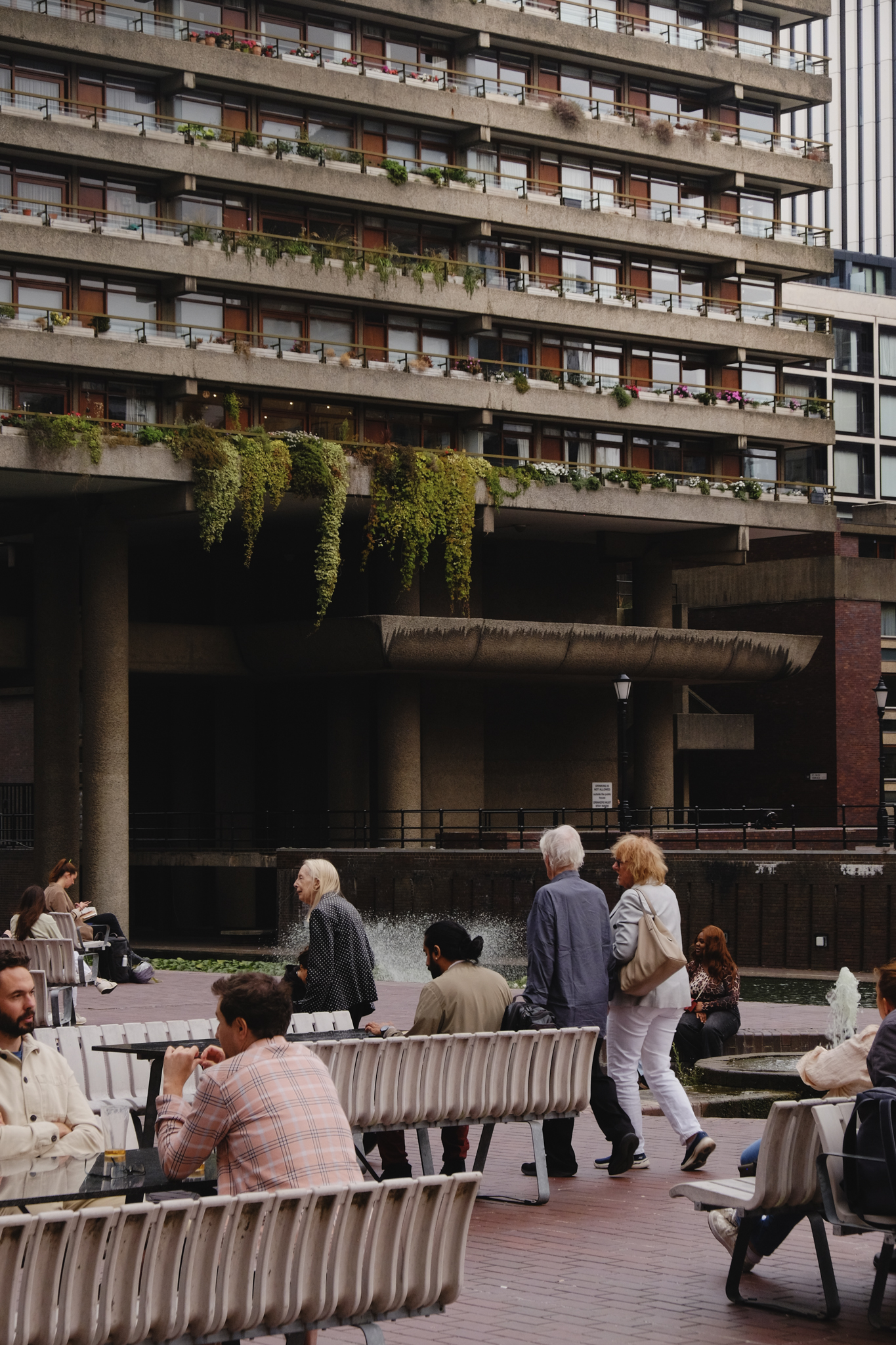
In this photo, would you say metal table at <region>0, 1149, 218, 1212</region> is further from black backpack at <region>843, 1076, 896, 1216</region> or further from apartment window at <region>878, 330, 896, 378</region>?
apartment window at <region>878, 330, 896, 378</region>

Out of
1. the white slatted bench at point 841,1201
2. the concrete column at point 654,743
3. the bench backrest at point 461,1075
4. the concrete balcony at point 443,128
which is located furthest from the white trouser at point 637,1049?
the concrete column at point 654,743

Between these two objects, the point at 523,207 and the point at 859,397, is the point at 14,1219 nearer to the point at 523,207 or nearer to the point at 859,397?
the point at 523,207

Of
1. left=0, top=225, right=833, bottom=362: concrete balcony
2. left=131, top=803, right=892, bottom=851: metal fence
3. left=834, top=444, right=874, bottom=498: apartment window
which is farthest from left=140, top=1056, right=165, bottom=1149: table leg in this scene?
left=834, top=444, right=874, bottom=498: apartment window

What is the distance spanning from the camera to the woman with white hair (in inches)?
423

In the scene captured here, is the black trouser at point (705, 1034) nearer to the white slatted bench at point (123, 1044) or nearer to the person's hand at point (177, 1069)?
the white slatted bench at point (123, 1044)

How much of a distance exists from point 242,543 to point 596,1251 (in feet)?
143

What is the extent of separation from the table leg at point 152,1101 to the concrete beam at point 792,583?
172 feet

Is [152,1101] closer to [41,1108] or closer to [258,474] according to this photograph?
[41,1108]

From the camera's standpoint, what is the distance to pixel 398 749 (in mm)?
48969

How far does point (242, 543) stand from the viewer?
51.2 m

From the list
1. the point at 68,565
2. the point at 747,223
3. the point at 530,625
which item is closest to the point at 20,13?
the point at 68,565

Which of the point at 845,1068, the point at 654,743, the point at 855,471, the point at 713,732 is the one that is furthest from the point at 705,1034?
the point at 855,471

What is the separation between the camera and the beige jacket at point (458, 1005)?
32.9ft

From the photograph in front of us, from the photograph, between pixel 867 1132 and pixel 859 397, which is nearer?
pixel 867 1132
